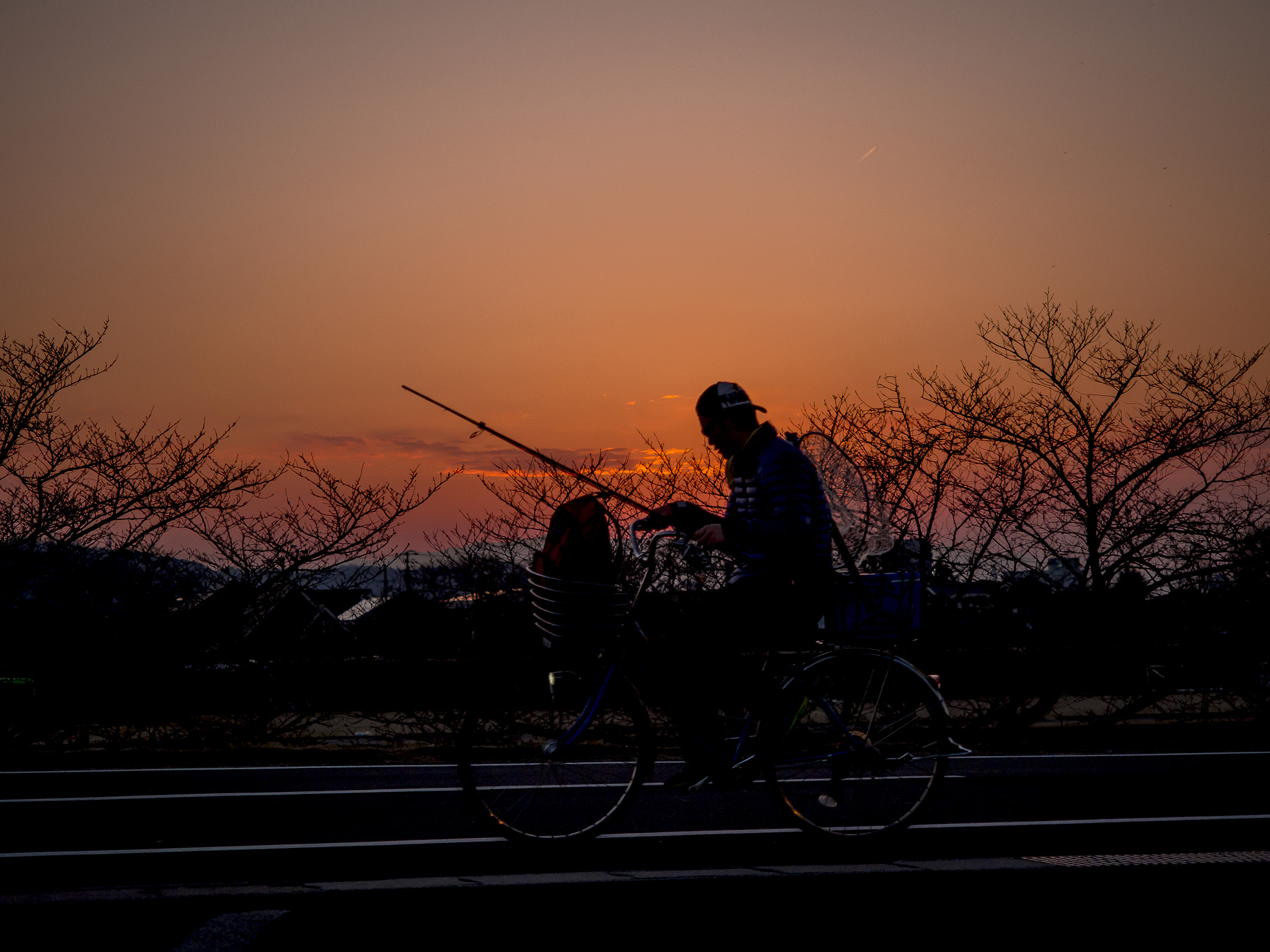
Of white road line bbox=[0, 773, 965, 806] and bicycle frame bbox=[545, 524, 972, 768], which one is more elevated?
bicycle frame bbox=[545, 524, 972, 768]

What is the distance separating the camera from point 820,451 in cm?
603

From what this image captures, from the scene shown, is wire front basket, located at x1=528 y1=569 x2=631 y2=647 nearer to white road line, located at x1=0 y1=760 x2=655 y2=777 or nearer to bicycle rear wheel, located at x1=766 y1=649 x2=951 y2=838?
bicycle rear wheel, located at x1=766 y1=649 x2=951 y2=838

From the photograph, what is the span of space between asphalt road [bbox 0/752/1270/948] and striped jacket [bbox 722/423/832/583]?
132 cm

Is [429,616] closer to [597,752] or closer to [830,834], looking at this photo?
[597,752]

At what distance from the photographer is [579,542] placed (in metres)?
4.65

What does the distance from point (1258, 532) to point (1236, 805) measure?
20.6 feet

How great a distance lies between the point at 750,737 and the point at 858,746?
A: 59 centimetres

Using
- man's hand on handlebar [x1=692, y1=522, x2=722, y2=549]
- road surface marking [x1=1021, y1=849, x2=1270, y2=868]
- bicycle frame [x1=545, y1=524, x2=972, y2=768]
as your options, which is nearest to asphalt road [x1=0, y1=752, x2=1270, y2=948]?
road surface marking [x1=1021, y1=849, x2=1270, y2=868]

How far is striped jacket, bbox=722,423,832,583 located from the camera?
15.7 ft

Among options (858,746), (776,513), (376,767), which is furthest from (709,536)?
(376,767)

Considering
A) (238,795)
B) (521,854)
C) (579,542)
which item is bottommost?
(521,854)

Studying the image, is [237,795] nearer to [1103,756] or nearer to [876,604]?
[876,604]

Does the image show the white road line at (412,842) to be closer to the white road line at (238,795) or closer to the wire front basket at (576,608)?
the white road line at (238,795)

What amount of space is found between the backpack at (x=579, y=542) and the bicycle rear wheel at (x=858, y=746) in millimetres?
1193
